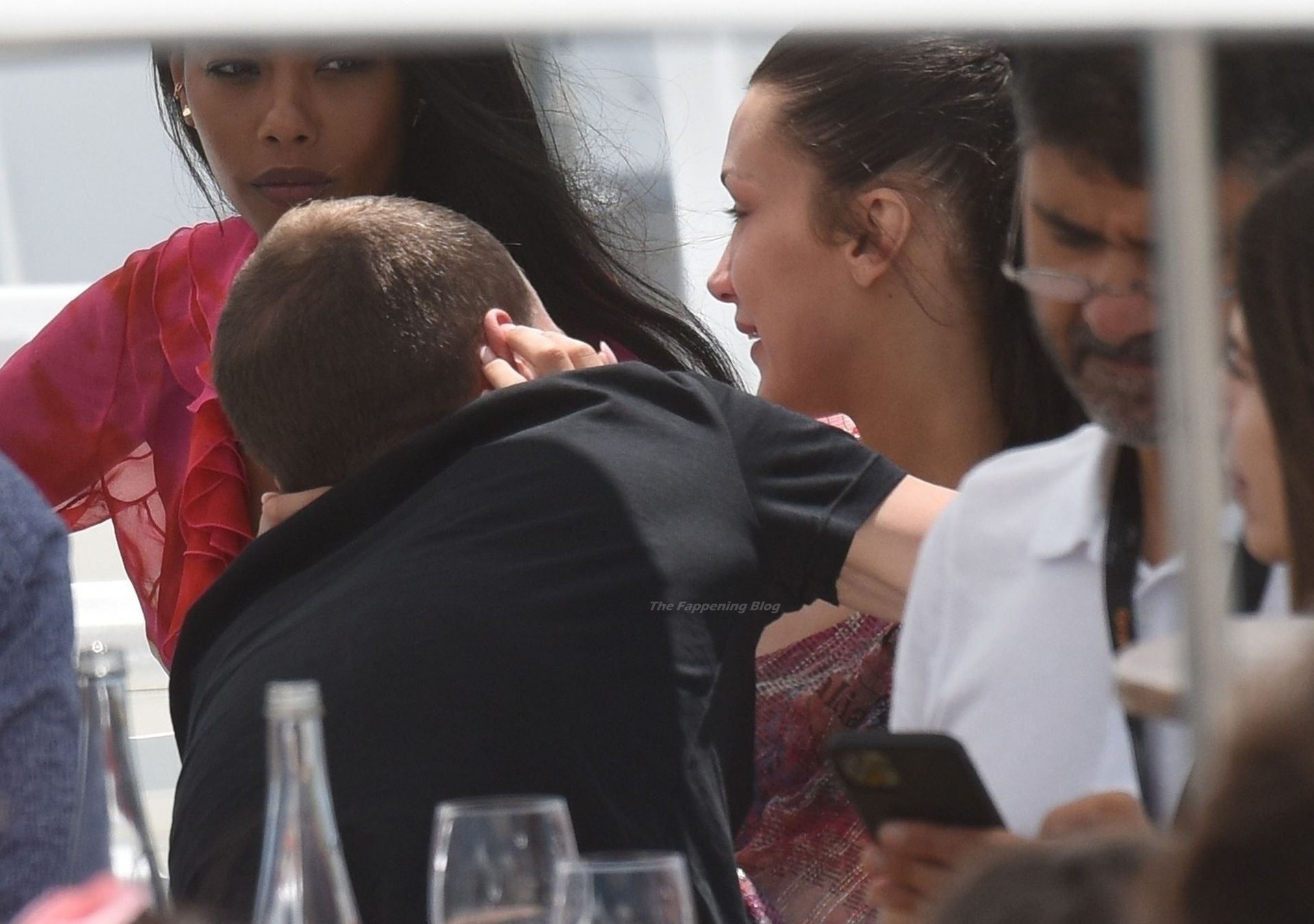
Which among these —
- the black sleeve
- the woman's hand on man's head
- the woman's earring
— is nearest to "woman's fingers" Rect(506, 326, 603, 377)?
the woman's hand on man's head

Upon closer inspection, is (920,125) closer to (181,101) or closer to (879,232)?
(879,232)

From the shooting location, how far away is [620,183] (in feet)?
7.64

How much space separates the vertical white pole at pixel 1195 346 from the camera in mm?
857

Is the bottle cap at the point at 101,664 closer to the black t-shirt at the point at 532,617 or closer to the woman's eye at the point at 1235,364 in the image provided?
the black t-shirt at the point at 532,617

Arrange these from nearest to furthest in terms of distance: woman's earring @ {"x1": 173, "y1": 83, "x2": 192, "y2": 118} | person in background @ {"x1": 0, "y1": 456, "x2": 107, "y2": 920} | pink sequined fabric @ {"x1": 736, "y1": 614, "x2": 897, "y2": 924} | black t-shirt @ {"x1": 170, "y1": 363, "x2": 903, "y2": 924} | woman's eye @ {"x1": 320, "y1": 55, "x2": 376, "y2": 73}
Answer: black t-shirt @ {"x1": 170, "y1": 363, "x2": 903, "y2": 924}, person in background @ {"x1": 0, "y1": 456, "x2": 107, "y2": 920}, pink sequined fabric @ {"x1": 736, "y1": 614, "x2": 897, "y2": 924}, woman's eye @ {"x1": 320, "y1": 55, "x2": 376, "y2": 73}, woman's earring @ {"x1": 173, "y1": 83, "x2": 192, "y2": 118}

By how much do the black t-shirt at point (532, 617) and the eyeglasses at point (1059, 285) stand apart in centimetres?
23

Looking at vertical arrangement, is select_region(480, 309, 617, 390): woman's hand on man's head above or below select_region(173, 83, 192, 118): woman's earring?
below

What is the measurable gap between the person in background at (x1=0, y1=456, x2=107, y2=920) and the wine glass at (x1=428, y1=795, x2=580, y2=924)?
52cm

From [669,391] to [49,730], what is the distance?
54 cm

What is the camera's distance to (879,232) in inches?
72.1

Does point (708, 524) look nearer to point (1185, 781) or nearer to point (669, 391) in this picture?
point (669, 391)

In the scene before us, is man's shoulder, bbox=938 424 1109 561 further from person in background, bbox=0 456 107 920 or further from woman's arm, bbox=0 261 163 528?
woman's arm, bbox=0 261 163 528

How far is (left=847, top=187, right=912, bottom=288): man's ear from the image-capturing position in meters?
1.80

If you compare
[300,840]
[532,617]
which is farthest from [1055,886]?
[532,617]
